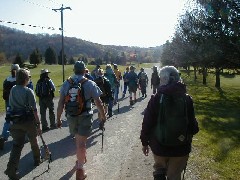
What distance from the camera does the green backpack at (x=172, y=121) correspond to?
468 centimetres

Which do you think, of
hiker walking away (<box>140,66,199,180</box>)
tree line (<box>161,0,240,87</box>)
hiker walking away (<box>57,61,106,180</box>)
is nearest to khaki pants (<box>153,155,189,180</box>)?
hiker walking away (<box>140,66,199,180</box>)

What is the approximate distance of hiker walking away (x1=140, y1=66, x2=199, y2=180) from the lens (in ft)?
15.4

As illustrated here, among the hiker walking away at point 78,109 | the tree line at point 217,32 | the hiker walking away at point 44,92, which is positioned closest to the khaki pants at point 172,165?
the hiker walking away at point 78,109

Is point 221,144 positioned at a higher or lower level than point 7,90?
lower

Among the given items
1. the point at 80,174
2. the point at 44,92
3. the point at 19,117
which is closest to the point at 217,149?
the point at 80,174

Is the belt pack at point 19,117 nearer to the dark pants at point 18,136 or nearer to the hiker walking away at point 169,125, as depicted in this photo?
the dark pants at point 18,136

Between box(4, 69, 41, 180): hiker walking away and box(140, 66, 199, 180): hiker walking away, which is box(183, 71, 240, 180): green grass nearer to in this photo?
box(140, 66, 199, 180): hiker walking away

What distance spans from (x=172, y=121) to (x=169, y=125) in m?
0.06

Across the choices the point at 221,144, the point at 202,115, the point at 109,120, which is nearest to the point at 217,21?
the point at 202,115

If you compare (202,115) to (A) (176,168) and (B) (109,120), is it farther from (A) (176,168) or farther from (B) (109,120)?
(A) (176,168)

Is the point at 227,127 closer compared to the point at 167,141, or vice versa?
the point at 167,141

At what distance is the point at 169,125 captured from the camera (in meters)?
4.69

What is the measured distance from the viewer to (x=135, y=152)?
9.08 metres

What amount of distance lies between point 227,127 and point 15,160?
32.8 ft
